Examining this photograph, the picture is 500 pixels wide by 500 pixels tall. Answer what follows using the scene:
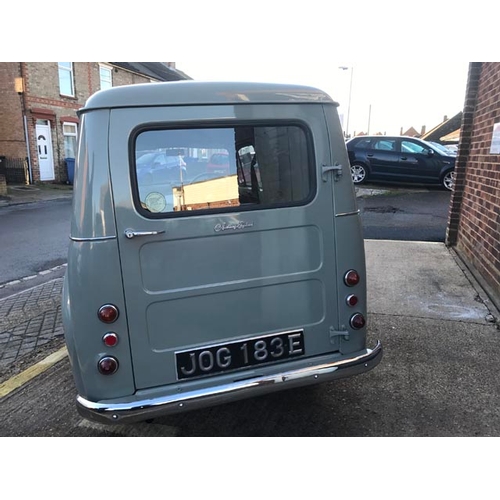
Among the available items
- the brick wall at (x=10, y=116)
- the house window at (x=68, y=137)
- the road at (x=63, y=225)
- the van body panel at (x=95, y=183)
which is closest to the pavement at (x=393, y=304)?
the road at (x=63, y=225)

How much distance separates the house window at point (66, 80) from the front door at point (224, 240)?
Result: 21224mm

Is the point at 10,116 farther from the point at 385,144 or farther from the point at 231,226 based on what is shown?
the point at 231,226

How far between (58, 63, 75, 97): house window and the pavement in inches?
669

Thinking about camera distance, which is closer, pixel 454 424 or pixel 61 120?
pixel 454 424

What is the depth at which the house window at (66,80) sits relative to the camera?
2075cm

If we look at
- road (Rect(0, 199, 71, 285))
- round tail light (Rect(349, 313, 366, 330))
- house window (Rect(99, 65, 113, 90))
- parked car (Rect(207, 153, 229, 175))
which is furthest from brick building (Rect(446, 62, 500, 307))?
house window (Rect(99, 65, 113, 90))

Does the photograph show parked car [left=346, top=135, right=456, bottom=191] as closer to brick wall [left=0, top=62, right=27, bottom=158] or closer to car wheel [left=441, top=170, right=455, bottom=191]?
car wheel [left=441, top=170, right=455, bottom=191]

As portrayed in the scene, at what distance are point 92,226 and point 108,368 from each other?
83 cm

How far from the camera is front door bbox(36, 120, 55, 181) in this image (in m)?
19.9

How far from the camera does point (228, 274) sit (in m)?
2.72

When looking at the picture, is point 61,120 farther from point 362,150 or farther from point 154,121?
point 154,121

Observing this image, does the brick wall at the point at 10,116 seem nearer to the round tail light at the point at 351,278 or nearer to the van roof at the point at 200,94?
the van roof at the point at 200,94

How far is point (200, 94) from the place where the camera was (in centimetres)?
258

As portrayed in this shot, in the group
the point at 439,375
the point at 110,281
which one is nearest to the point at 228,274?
the point at 110,281
